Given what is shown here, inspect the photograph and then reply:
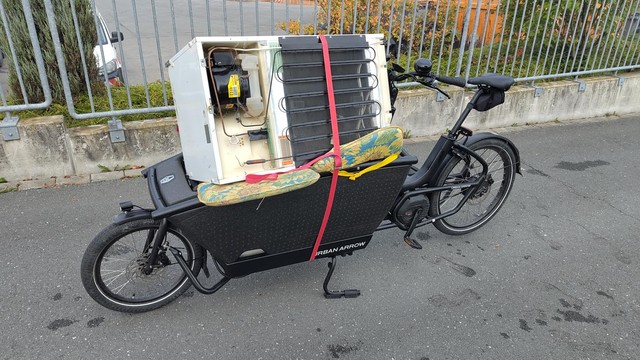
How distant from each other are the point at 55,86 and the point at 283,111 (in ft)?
10.3

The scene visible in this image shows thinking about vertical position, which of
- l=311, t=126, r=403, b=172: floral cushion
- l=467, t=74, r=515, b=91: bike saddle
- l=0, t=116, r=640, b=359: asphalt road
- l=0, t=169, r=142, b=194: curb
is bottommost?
l=0, t=116, r=640, b=359: asphalt road

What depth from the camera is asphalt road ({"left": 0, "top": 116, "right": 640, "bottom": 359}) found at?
240cm

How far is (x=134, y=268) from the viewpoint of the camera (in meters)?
2.54

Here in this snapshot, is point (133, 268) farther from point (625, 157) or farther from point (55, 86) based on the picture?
point (625, 157)

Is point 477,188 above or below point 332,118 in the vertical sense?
below

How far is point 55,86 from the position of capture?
411 centimetres

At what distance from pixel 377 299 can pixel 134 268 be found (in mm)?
1492

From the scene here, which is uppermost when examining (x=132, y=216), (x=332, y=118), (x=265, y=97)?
(x=265, y=97)

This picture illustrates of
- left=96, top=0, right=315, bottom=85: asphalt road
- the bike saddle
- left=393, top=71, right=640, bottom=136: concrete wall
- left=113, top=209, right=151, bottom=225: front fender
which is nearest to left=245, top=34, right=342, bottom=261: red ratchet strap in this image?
left=113, top=209, right=151, bottom=225: front fender

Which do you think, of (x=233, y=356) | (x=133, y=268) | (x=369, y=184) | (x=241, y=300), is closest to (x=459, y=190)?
(x=369, y=184)

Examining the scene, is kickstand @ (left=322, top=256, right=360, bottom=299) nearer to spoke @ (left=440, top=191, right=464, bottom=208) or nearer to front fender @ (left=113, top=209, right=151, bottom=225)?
spoke @ (left=440, top=191, right=464, bottom=208)

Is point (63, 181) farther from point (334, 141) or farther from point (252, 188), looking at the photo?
point (334, 141)

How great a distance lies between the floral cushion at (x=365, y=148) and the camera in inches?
84.7

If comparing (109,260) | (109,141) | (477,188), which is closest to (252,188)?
(109,260)
